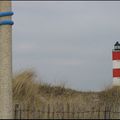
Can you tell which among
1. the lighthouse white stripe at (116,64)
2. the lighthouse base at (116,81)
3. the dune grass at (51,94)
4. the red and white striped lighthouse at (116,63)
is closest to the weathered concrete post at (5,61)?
the dune grass at (51,94)

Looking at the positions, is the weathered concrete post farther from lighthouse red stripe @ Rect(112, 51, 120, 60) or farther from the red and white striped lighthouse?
lighthouse red stripe @ Rect(112, 51, 120, 60)

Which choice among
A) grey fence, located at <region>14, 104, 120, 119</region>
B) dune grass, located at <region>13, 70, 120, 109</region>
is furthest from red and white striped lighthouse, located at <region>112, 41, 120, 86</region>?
grey fence, located at <region>14, 104, 120, 119</region>

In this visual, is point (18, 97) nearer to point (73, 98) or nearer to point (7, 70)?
point (73, 98)

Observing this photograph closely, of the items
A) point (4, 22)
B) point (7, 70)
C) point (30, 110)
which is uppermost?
point (4, 22)

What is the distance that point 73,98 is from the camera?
24.0ft

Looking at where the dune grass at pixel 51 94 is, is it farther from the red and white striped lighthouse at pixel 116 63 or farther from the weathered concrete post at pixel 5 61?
the weathered concrete post at pixel 5 61

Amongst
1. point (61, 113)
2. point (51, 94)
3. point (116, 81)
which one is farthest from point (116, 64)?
point (61, 113)

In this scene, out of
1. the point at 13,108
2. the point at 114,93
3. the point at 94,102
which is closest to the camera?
the point at 13,108

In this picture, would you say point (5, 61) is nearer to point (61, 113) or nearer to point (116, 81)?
point (61, 113)

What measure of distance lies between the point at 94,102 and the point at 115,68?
2.24 meters

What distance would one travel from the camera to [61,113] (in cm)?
611

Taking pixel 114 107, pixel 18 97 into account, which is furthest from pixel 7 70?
pixel 114 107

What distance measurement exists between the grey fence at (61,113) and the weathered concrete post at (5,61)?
0.42m

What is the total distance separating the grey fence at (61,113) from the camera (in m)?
5.98
